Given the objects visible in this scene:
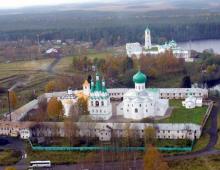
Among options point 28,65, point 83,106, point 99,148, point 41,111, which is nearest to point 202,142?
point 99,148

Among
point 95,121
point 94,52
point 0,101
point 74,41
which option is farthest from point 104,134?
point 74,41

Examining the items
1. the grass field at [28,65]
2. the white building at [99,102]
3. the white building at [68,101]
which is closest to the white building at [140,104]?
the white building at [99,102]

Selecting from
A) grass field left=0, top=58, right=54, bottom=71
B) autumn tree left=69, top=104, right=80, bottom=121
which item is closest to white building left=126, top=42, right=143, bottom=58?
grass field left=0, top=58, right=54, bottom=71

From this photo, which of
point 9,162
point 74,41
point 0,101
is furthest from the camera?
point 74,41

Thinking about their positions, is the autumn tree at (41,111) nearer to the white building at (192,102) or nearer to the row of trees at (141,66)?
the white building at (192,102)

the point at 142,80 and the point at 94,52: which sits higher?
the point at 142,80

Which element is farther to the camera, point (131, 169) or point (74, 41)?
point (74, 41)

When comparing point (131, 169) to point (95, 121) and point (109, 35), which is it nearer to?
point (95, 121)
